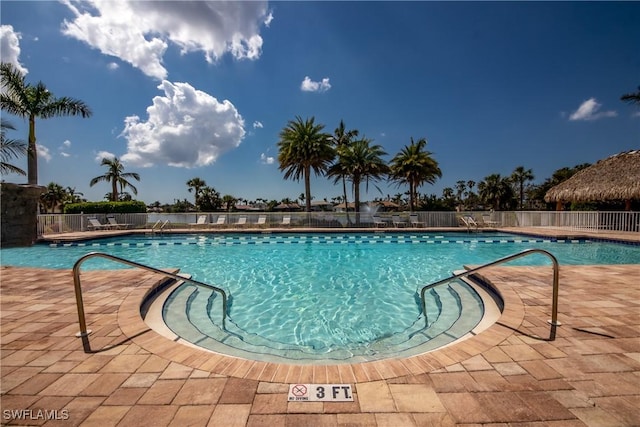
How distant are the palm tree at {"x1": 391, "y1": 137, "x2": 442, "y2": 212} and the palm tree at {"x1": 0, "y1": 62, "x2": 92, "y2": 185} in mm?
22077

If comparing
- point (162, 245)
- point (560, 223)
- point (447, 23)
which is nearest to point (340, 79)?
point (447, 23)

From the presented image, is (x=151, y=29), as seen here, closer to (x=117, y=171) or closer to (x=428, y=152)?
(x=428, y=152)

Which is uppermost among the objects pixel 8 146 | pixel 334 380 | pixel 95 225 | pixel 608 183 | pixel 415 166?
pixel 415 166

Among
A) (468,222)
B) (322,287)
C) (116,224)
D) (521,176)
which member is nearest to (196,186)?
(116,224)

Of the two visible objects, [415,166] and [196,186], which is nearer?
[415,166]

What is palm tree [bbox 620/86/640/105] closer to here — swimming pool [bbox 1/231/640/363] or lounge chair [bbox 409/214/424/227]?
swimming pool [bbox 1/231/640/363]

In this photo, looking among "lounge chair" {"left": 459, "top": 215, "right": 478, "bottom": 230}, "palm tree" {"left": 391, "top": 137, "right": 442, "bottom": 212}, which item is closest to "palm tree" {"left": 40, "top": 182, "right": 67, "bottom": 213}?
"palm tree" {"left": 391, "top": 137, "right": 442, "bottom": 212}

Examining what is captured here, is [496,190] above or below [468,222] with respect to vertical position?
above

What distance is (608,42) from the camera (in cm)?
1284

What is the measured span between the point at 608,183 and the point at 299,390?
76.2 feet

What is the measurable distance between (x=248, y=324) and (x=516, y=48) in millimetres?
19691

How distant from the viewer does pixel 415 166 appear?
902 inches

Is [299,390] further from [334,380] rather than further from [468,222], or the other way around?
[468,222]

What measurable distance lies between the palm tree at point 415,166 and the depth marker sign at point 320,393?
2194 centimetres
